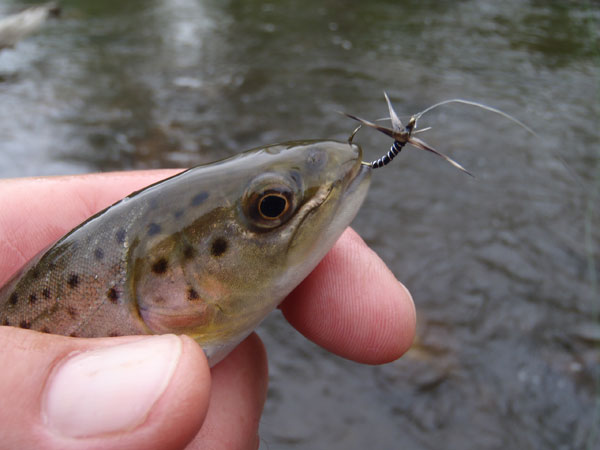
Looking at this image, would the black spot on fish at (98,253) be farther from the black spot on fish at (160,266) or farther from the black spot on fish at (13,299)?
the black spot on fish at (13,299)

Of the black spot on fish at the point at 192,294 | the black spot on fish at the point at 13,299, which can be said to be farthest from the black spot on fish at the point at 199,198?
the black spot on fish at the point at 13,299

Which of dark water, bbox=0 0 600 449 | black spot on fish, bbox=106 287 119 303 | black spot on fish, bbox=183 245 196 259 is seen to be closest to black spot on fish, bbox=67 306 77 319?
black spot on fish, bbox=106 287 119 303

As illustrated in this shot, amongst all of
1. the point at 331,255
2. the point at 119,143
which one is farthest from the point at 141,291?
the point at 119,143

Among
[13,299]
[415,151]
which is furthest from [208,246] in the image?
[415,151]

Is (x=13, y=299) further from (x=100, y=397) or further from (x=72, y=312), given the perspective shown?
(x=100, y=397)

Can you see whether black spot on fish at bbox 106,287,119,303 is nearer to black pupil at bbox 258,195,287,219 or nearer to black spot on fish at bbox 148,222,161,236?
black spot on fish at bbox 148,222,161,236

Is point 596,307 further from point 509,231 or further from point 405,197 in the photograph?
point 405,197
